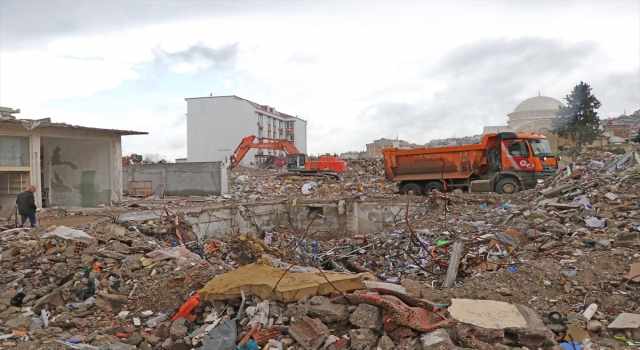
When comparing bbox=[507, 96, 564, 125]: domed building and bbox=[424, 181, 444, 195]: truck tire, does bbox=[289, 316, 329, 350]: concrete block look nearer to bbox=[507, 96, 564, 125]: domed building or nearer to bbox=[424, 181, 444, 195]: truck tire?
bbox=[424, 181, 444, 195]: truck tire

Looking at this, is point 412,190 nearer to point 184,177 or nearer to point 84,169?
point 184,177

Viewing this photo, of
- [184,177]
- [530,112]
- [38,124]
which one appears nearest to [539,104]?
[530,112]

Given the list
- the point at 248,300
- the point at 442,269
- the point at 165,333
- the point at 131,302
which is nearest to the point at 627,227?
the point at 442,269

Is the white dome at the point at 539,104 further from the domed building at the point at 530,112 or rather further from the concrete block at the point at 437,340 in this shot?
the concrete block at the point at 437,340

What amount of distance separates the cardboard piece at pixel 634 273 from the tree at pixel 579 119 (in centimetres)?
2862

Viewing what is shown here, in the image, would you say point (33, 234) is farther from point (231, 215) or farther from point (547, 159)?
point (547, 159)

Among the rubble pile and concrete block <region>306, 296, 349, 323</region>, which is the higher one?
the rubble pile

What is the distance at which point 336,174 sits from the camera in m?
23.6

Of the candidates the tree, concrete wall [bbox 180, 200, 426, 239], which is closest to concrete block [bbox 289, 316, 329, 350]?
concrete wall [bbox 180, 200, 426, 239]

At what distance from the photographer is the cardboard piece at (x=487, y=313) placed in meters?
4.45

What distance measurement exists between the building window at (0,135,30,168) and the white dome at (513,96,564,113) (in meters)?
44.3

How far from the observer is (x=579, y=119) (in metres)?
31.6

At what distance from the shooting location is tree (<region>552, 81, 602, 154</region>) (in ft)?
102

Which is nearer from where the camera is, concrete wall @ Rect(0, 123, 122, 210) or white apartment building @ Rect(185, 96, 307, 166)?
concrete wall @ Rect(0, 123, 122, 210)
